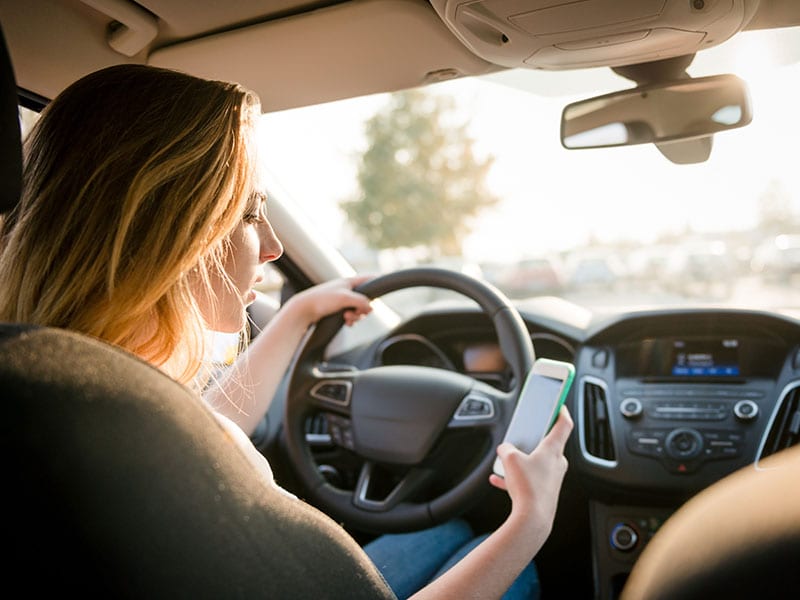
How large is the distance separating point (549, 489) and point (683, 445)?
3.83 ft

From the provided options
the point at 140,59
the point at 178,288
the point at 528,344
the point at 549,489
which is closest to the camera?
the point at 178,288

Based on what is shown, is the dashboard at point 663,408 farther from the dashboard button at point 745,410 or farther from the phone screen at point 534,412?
the phone screen at point 534,412

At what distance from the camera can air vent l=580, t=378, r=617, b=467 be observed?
256 centimetres

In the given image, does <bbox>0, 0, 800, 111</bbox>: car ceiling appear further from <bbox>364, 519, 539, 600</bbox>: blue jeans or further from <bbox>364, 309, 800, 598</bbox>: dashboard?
<bbox>364, 519, 539, 600</bbox>: blue jeans

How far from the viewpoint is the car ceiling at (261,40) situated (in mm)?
1900

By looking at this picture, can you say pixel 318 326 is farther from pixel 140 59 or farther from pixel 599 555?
pixel 599 555

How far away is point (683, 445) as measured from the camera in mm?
2438

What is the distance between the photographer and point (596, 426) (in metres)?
2.61

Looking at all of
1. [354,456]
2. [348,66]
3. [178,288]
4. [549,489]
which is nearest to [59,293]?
[178,288]

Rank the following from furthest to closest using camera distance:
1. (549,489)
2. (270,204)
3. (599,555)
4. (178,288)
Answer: (270,204)
(599,555)
(549,489)
(178,288)

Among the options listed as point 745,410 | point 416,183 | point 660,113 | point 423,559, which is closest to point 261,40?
point 660,113

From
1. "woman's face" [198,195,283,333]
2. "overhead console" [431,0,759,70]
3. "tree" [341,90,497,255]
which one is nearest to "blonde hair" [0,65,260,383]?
"woman's face" [198,195,283,333]

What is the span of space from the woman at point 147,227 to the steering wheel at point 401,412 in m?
0.50

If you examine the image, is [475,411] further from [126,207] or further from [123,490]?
[123,490]
